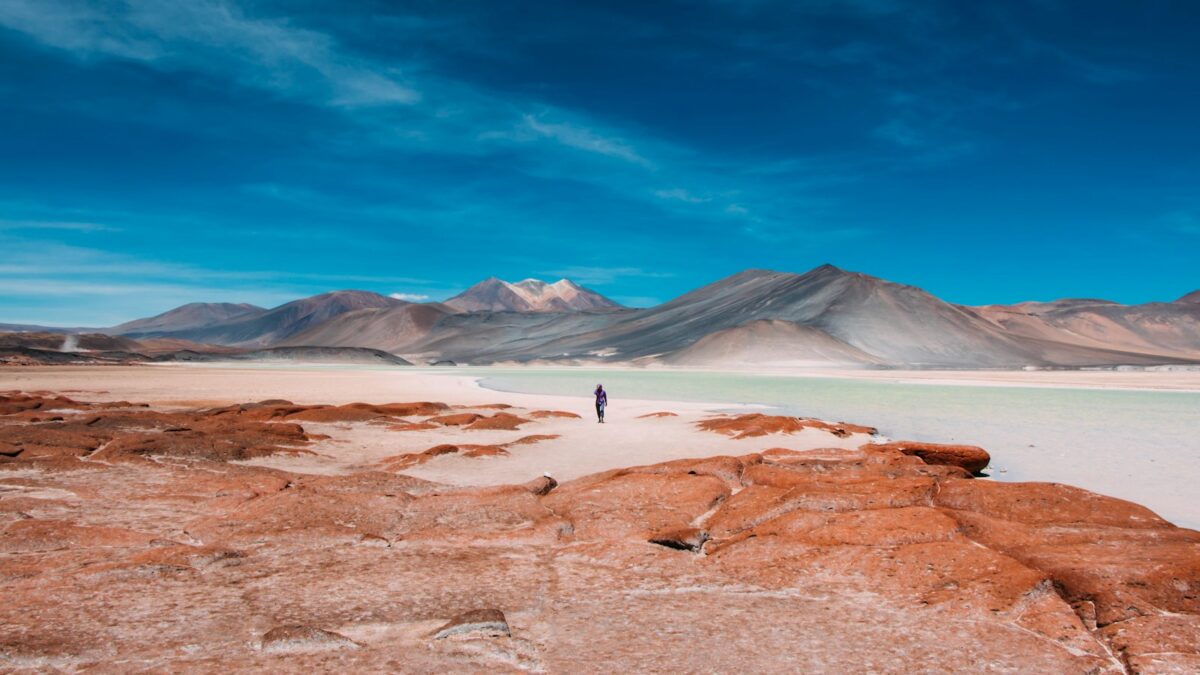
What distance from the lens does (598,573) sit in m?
6.15

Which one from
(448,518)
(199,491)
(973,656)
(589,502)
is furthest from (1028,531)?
(199,491)

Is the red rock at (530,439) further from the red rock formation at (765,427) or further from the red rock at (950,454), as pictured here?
the red rock at (950,454)

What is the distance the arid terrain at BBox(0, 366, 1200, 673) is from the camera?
446 centimetres

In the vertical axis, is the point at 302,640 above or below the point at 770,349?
below

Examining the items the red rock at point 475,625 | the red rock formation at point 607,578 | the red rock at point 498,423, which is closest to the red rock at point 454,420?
the red rock at point 498,423

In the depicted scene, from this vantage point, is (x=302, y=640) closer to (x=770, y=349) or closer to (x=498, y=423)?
(x=498, y=423)

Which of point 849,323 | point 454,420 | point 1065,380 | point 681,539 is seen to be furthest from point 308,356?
point 681,539

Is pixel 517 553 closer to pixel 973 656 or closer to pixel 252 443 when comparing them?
pixel 973 656

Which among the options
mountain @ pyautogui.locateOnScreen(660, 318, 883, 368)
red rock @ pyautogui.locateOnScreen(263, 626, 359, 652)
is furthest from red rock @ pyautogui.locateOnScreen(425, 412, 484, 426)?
mountain @ pyautogui.locateOnScreen(660, 318, 883, 368)

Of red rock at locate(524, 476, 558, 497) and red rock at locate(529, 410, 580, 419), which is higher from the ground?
red rock at locate(524, 476, 558, 497)

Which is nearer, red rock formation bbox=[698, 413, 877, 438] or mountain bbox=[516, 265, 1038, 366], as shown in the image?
red rock formation bbox=[698, 413, 877, 438]

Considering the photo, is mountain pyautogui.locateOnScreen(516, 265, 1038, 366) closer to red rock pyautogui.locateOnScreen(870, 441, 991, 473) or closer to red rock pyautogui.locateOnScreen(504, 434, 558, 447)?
red rock pyautogui.locateOnScreen(504, 434, 558, 447)

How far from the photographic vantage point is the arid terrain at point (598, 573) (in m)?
4.46

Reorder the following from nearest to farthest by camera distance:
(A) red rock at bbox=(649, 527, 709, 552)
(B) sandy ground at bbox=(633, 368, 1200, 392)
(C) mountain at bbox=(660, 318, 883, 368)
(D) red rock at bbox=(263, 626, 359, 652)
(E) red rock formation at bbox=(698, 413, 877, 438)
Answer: (D) red rock at bbox=(263, 626, 359, 652) → (A) red rock at bbox=(649, 527, 709, 552) → (E) red rock formation at bbox=(698, 413, 877, 438) → (B) sandy ground at bbox=(633, 368, 1200, 392) → (C) mountain at bbox=(660, 318, 883, 368)
